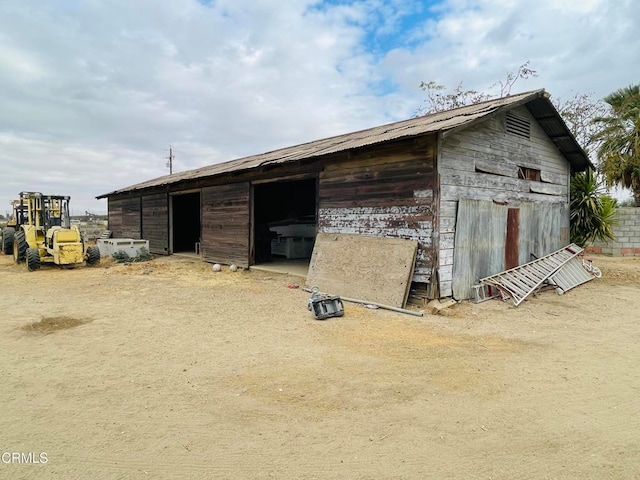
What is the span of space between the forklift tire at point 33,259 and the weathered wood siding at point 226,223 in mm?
4792

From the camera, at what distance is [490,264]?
27.8ft

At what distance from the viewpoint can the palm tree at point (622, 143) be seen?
17.9 meters

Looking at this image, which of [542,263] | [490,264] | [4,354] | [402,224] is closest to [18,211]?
[4,354]

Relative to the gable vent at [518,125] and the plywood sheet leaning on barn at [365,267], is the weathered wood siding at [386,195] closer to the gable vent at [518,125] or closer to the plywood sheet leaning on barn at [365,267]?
the plywood sheet leaning on barn at [365,267]

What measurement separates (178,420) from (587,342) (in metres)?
5.24

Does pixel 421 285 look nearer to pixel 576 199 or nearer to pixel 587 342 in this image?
pixel 587 342

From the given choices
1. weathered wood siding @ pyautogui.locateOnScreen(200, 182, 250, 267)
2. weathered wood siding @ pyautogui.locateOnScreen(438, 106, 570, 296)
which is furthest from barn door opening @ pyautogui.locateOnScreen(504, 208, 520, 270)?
weathered wood siding @ pyautogui.locateOnScreen(200, 182, 250, 267)

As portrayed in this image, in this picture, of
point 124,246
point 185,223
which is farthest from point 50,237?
point 185,223

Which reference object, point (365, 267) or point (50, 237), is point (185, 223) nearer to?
point (50, 237)

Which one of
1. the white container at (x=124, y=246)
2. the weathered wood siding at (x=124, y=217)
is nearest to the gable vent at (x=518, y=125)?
the white container at (x=124, y=246)

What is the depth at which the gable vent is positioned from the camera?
29.7 feet

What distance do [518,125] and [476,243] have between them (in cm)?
342

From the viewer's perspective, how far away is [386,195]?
8031mm

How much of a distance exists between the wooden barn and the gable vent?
24mm
